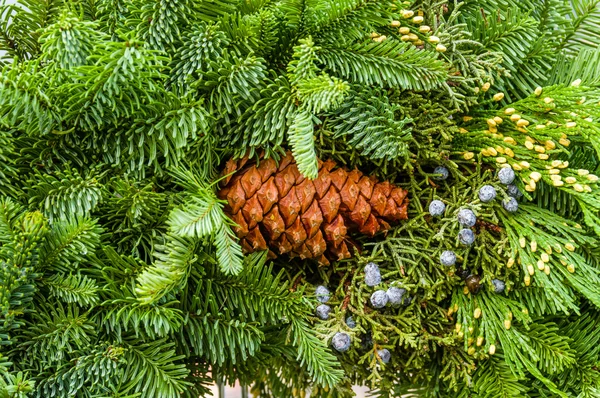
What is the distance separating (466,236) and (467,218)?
0.04 feet

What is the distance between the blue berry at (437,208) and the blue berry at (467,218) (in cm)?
2

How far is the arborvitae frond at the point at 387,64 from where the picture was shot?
45cm

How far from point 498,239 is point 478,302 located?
5 cm

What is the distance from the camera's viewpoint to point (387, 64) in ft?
1.49

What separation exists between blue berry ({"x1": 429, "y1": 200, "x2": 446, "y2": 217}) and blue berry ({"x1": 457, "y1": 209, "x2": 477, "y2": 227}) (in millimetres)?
15

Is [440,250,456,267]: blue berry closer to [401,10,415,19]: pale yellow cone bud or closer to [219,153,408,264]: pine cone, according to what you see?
[219,153,408,264]: pine cone

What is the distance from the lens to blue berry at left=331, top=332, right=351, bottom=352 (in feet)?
1.54

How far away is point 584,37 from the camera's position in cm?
57

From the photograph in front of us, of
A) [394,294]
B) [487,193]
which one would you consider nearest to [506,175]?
[487,193]

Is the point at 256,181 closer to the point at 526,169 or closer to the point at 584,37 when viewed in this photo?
the point at 526,169

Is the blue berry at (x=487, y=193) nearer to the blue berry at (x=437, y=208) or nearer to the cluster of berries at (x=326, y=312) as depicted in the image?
the blue berry at (x=437, y=208)

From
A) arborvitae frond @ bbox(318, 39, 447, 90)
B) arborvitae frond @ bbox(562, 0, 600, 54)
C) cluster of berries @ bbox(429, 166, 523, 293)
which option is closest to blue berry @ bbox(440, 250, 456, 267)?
cluster of berries @ bbox(429, 166, 523, 293)

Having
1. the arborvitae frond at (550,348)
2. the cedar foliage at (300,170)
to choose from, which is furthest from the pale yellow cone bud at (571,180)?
the arborvitae frond at (550,348)

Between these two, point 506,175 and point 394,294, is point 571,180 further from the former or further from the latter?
point 394,294
